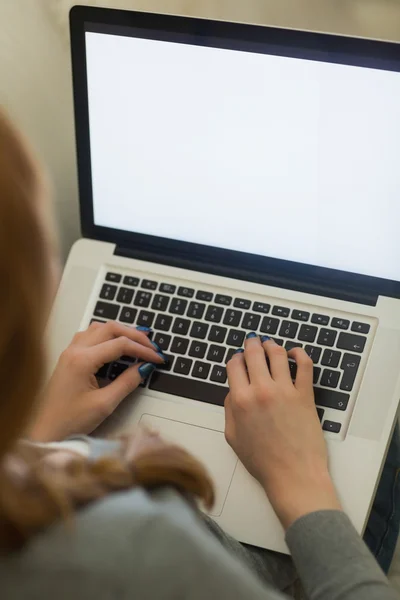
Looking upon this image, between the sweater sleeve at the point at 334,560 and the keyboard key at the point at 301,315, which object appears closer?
the sweater sleeve at the point at 334,560

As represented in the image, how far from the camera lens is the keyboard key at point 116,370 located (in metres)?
0.73

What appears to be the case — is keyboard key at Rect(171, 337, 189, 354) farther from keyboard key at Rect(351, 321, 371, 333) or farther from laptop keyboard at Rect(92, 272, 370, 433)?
keyboard key at Rect(351, 321, 371, 333)

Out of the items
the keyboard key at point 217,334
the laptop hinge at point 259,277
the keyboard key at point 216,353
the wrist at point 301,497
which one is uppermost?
the laptop hinge at point 259,277

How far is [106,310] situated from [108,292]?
0.07 ft

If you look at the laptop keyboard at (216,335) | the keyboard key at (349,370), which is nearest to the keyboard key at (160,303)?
the laptop keyboard at (216,335)

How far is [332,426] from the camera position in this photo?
2.17 ft

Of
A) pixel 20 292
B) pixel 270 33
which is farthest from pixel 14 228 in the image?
pixel 270 33

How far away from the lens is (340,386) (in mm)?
677

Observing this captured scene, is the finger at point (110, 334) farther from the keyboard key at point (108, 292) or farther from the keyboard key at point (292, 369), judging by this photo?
the keyboard key at point (292, 369)

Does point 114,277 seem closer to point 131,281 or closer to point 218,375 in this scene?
point 131,281

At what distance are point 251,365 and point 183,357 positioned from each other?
0.08m

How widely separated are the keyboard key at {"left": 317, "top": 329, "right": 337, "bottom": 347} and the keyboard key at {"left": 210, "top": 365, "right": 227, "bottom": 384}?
0.10 meters

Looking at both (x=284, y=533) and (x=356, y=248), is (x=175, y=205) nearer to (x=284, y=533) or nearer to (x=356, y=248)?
(x=356, y=248)

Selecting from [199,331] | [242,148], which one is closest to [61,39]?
[242,148]
